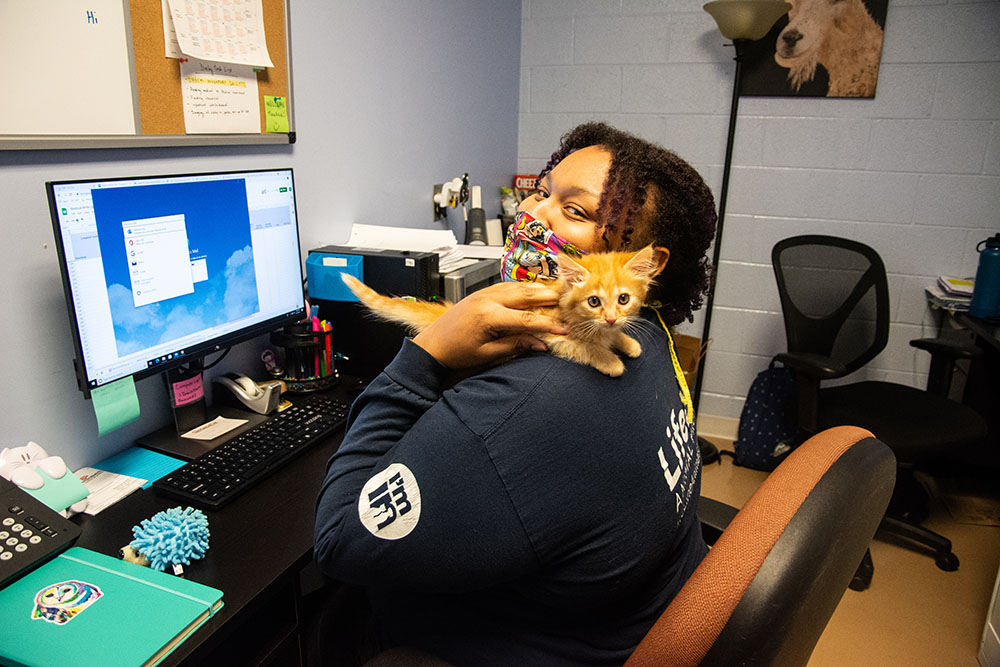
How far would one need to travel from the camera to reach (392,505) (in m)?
0.77

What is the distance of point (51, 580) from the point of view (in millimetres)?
882

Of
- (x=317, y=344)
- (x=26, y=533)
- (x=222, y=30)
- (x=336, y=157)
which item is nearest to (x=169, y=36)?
(x=222, y=30)

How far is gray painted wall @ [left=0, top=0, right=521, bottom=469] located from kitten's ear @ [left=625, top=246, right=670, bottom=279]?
1.07m

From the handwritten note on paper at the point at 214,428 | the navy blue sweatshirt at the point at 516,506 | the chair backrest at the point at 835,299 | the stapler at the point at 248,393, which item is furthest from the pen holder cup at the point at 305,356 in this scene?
the chair backrest at the point at 835,299

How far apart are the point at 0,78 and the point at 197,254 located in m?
0.42

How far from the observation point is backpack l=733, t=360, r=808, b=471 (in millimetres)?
2904

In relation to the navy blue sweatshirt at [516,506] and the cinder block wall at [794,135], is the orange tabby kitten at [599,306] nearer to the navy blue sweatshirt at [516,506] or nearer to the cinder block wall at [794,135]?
the navy blue sweatshirt at [516,506]

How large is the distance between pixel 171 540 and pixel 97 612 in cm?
14

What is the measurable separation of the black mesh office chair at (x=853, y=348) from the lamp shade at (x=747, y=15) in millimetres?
866

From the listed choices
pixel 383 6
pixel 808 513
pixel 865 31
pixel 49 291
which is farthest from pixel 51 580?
pixel 865 31

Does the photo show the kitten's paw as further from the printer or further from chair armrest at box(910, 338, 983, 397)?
chair armrest at box(910, 338, 983, 397)

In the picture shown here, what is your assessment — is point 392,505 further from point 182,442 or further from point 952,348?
point 952,348

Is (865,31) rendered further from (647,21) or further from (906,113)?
(647,21)

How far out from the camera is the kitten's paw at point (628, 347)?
2.87ft
